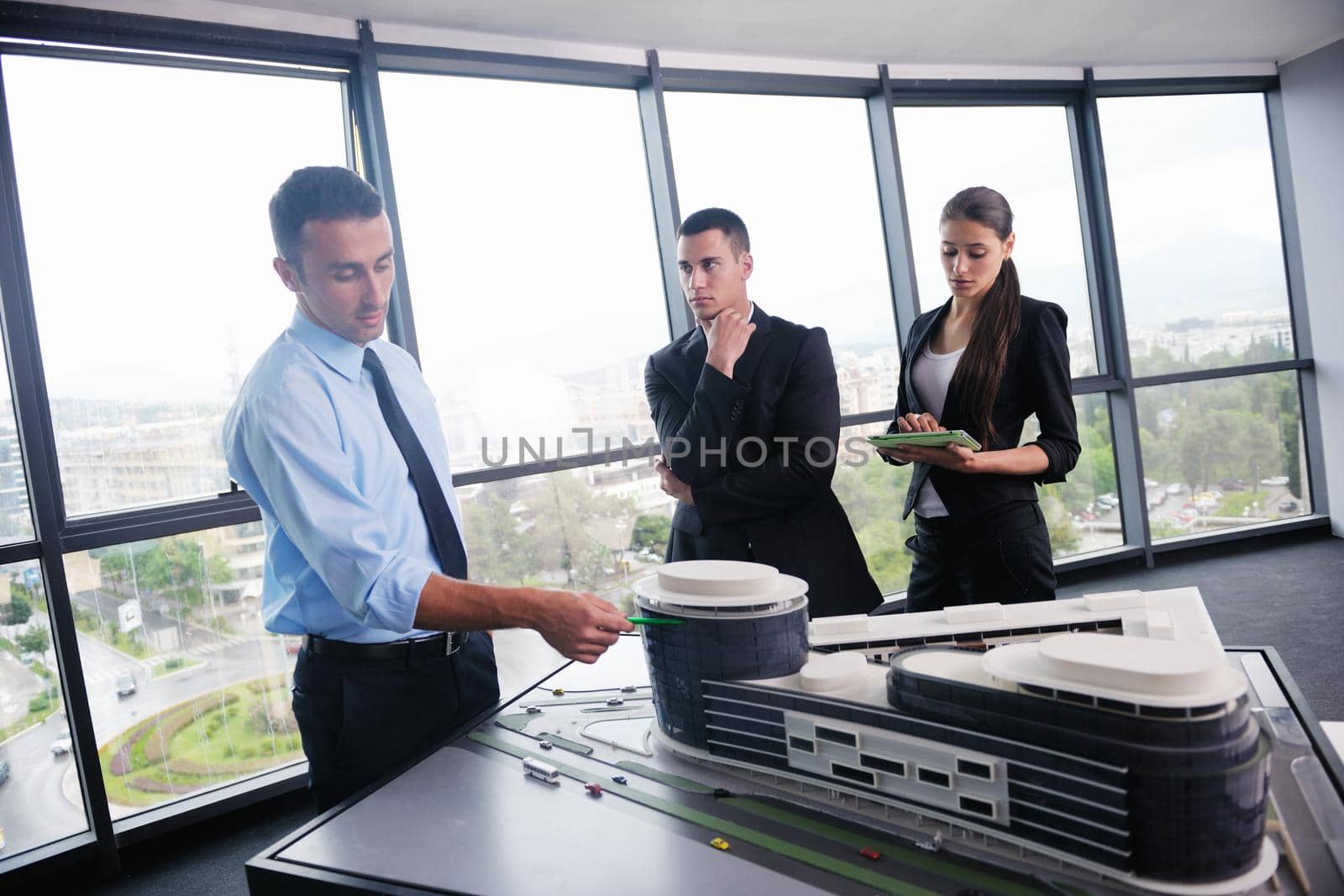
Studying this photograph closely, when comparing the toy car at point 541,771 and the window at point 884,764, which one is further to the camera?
the toy car at point 541,771

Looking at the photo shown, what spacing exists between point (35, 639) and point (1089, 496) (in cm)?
477

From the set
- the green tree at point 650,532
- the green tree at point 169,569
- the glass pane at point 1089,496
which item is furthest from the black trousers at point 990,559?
the glass pane at point 1089,496

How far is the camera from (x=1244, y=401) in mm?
5145

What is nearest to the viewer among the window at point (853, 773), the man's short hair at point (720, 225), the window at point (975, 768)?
the window at point (975, 768)

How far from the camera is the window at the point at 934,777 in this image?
1061mm

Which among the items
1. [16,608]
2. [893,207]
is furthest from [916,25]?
[16,608]

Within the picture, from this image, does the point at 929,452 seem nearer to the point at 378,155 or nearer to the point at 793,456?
the point at 793,456

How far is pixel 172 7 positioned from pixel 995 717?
3.17 m

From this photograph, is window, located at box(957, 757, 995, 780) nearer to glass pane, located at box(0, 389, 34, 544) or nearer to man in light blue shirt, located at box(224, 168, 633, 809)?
man in light blue shirt, located at box(224, 168, 633, 809)

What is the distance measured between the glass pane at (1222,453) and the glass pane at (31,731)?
5.06m

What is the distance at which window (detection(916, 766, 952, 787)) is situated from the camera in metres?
1.06

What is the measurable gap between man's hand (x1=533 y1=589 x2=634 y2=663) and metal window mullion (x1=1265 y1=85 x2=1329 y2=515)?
5.36 m

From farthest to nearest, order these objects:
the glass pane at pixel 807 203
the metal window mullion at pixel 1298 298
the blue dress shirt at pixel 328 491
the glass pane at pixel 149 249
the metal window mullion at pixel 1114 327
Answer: the metal window mullion at pixel 1298 298, the metal window mullion at pixel 1114 327, the glass pane at pixel 807 203, the glass pane at pixel 149 249, the blue dress shirt at pixel 328 491

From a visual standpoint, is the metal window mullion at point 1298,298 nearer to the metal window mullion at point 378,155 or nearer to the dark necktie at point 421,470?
the metal window mullion at point 378,155
